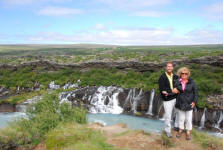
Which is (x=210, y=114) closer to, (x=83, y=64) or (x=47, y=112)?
(x=47, y=112)

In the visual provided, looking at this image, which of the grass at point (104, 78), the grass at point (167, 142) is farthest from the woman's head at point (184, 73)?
the grass at point (104, 78)

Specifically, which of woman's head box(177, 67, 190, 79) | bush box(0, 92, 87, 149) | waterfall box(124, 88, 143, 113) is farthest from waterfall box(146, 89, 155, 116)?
woman's head box(177, 67, 190, 79)

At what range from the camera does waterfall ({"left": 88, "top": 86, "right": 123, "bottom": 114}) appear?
21953 millimetres

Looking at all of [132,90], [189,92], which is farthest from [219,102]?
[189,92]

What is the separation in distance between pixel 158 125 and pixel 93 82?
42.5 feet

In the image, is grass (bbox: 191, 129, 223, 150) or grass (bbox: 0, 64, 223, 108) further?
grass (bbox: 0, 64, 223, 108)

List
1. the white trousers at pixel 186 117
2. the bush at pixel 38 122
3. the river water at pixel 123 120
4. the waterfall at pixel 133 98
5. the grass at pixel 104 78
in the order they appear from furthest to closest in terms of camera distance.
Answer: the waterfall at pixel 133 98, the grass at pixel 104 78, the river water at pixel 123 120, the bush at pixel 38 122, the white trousers at pixel 186 117

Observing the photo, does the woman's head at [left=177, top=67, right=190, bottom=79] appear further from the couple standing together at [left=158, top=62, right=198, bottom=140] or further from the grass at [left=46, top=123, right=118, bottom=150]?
the grass at [left=46, top=123, right=118, bottom=150]

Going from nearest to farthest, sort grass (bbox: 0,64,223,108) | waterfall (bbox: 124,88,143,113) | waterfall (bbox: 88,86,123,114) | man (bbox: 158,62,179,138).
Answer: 1. man (bbox: 158,62,179,138)
2. grass (bbox: 0,64,223,108)
3. waterfall (bbox: 124,88,143,113)
4. waterfall (bbox: 88,86,123,114)

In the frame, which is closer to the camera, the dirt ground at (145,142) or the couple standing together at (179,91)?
the dirt ground at (145,142)

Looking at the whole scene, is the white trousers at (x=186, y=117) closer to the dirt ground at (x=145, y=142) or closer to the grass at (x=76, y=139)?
the dirt ground at (x=145, y=142)

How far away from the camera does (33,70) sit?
35312 mm

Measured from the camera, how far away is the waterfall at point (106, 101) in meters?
22.0

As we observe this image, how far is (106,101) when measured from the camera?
23188 millimetres
